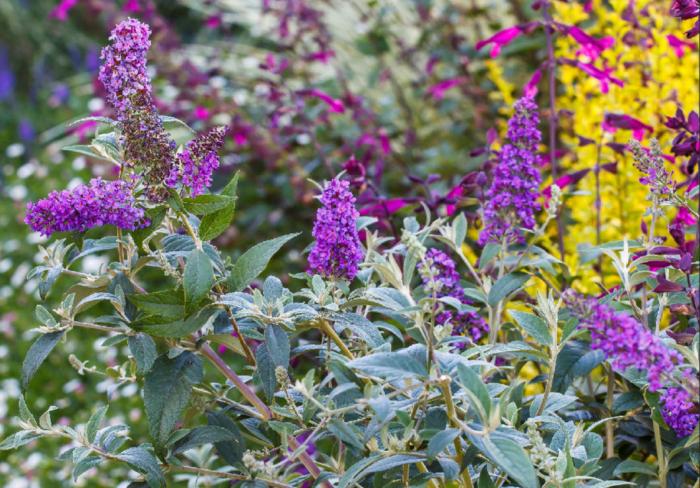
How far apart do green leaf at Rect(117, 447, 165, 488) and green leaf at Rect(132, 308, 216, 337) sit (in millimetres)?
182

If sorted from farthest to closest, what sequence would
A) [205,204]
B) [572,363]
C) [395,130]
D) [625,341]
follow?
[395,130]
[572,363]
[205,204]
[625,341]

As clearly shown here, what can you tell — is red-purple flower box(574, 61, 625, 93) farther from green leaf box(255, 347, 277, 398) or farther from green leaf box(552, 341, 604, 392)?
green leaf box(255, 347, 277, 398)

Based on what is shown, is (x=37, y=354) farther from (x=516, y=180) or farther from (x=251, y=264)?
(x=516, y=180)

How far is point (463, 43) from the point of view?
3.39 meters

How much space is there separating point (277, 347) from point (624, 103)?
1379mm

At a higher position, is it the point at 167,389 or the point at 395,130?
the point at 395,130

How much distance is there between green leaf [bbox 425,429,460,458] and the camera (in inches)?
35.7

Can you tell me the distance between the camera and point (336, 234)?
3.57 feet

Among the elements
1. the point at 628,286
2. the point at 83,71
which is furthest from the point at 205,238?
the point at 83,71

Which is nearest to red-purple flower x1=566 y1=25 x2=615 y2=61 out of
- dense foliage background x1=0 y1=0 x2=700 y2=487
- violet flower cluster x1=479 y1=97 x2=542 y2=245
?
dense foliage background x1=0 y1=0 x2=700 y2=487

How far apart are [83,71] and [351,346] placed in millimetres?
6119

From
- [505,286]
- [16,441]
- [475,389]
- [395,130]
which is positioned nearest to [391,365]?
[475,389]

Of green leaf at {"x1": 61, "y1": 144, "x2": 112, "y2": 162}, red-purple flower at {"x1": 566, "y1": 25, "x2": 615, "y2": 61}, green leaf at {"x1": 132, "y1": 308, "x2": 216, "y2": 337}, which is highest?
red-purple flower at {"x1": 566, "y1": 25, "x2": 615, "y2": 61}

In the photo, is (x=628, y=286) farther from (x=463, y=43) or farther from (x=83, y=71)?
(x=83, y=71)
